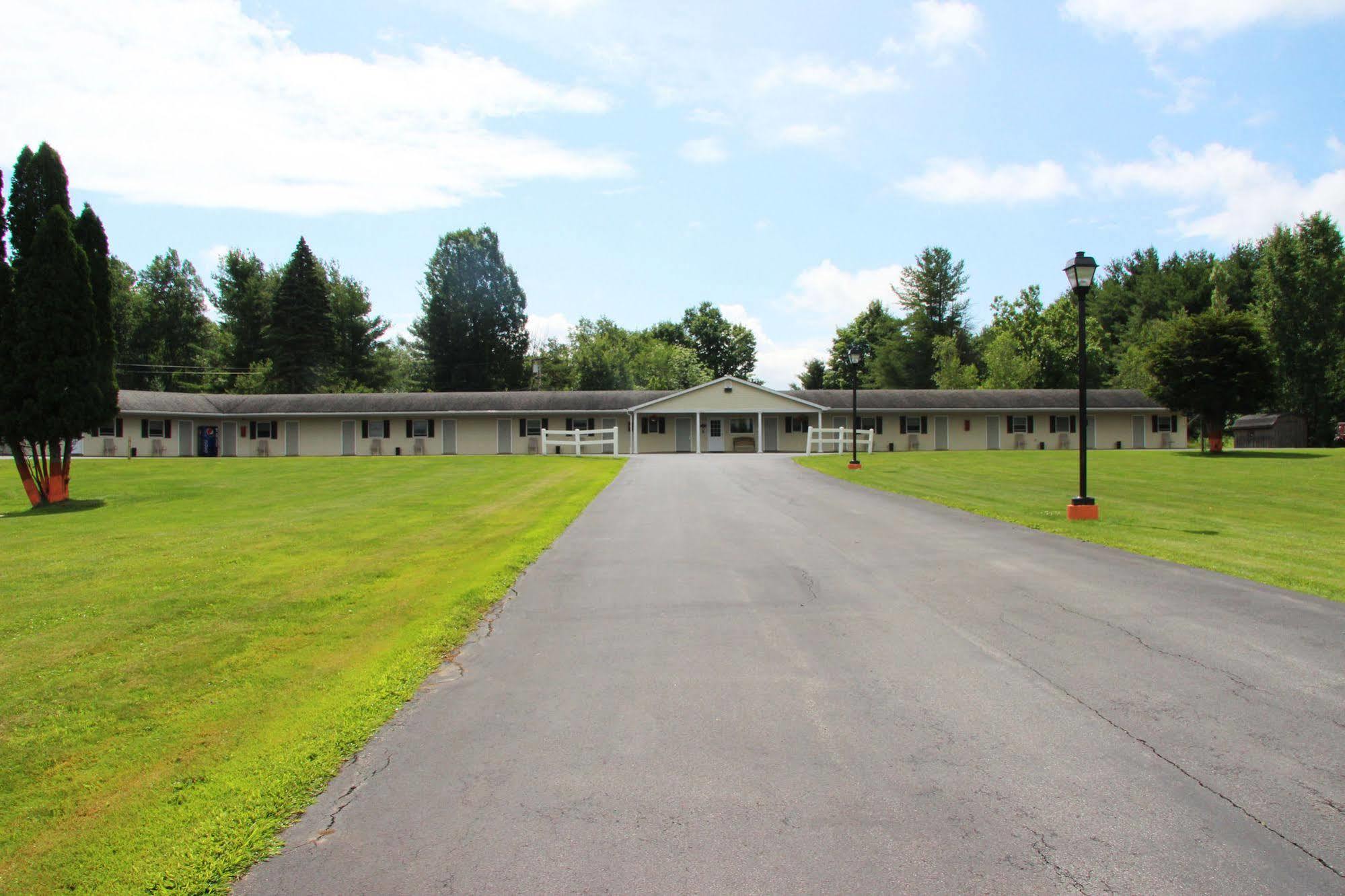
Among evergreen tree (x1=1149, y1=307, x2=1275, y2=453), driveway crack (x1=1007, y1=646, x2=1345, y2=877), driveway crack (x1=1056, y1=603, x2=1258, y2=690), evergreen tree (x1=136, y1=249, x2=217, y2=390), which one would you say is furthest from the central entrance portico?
evergreen tree (x1=136, y1=249, x2=217, y2=390)

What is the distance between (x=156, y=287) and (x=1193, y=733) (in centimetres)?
8639

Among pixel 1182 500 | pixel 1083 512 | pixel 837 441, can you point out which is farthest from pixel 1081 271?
pixel 837 441

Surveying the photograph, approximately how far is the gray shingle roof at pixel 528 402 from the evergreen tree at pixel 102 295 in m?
26.2

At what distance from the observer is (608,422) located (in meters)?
46.2

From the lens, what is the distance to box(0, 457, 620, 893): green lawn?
11.1 ft

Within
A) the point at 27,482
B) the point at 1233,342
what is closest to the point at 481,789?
the point at 27,482

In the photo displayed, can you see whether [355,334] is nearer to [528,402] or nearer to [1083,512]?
[528,402]

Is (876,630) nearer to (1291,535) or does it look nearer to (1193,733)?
(1193,733)

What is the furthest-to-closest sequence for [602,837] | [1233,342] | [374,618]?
1. [1233,342]
2. [374,618]
3. [602,837]

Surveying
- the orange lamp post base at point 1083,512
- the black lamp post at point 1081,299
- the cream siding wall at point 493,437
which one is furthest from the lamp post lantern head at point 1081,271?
the cream siding wall at point 493,437

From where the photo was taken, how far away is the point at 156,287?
73500 millimetres

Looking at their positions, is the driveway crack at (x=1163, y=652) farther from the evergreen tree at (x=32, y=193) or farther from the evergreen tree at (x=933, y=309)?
the evergreen tree at (x=933, y=309)

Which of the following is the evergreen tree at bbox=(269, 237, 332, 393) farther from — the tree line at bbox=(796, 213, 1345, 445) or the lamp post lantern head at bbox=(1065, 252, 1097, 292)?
the lamp post lantern head at bbox=(1065, 252, 1097, 292)

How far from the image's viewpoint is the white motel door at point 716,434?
45844mm
